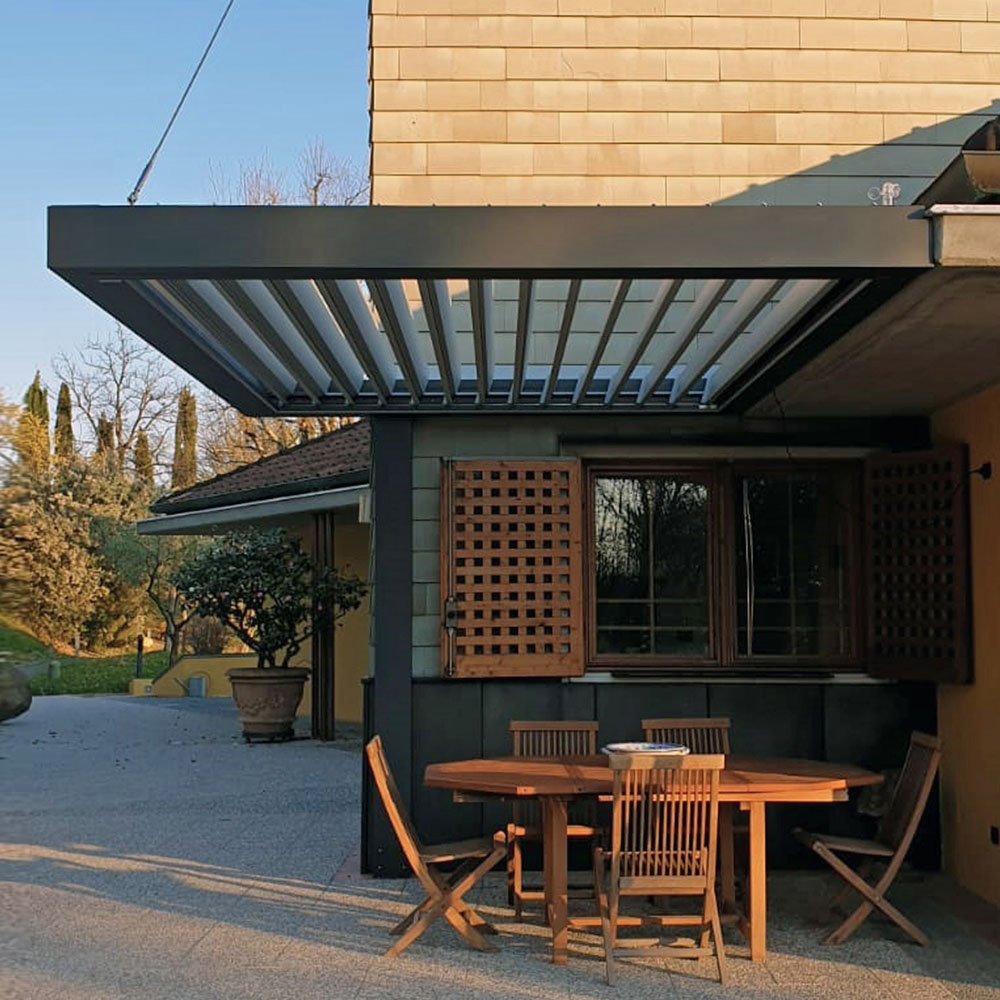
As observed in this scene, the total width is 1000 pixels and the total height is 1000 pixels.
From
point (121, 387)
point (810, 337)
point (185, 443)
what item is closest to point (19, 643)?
point (185, 443)

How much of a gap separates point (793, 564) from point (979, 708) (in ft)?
4.42

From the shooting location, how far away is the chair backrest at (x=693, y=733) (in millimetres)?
7129

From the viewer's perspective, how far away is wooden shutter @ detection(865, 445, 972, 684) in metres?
7.20

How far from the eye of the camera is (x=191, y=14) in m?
10.7

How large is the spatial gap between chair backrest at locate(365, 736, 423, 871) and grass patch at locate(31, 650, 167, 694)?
17438 millimetres

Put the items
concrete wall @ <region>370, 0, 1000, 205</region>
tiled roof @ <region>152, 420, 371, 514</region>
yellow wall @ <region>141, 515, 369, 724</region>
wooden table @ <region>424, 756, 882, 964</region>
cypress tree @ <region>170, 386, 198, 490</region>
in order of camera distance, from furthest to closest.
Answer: cypress tree @ <region>170, 386, 198, 490</region>
yellow wall @ <region>141, 515, 369, 724</region>
tiled roof @ <region>152, 420, 371, 514</region>
concrete wall @ <region>370, 0, 1000, 205</region>
wooden table @ <region>424, 756, 882, 964</region>

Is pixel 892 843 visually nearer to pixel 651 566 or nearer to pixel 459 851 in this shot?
pixel 459 851

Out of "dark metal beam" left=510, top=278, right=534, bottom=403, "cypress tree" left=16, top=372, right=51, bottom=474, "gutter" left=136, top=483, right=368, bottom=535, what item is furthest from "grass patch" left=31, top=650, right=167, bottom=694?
"dark metal beam" left=510, top=278, right=534, bottom=403

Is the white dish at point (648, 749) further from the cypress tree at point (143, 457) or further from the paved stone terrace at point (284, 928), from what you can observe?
the cypress tree at point (143, 457)

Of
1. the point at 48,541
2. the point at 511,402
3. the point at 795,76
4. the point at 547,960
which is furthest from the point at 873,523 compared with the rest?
the point at 48,541

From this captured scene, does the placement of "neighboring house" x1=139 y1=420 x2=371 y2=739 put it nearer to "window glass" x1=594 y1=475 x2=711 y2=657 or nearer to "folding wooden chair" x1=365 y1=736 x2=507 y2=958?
"window glass" x1=594 y1=475 x2=711 y2=657

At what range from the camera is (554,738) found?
284 inches

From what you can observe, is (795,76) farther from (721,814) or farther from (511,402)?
(721,814)

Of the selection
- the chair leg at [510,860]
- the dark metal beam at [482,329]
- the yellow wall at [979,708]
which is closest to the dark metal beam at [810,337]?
the yellow wall at [979,708]
